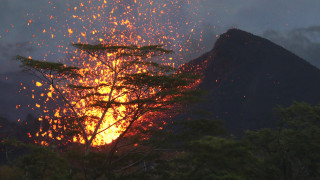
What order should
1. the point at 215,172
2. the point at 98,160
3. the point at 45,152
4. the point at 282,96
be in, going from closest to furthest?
1. the point at 215,172
2. the point at 45,152
3. the point at 98,160
4. the point at 282,96

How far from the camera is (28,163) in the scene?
1248 cm

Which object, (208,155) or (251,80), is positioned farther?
(251,80)

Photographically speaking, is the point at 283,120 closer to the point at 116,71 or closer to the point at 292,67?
the point at 116,71

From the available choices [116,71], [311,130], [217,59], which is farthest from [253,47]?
[311,130]

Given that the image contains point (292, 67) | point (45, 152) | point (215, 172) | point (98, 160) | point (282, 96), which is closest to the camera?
point (215, 172)

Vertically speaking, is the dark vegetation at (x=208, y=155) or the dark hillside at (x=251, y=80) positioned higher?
the dark hillside at (x=251, y=80)

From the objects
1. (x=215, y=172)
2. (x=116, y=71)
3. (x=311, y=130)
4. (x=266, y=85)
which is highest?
(x=266, y=85)

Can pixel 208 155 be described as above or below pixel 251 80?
below

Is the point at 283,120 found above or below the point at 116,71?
below

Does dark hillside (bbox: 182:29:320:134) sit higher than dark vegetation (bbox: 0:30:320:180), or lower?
higher

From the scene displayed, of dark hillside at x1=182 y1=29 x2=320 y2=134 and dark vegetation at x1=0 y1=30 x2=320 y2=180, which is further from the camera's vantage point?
dark hillside at x1=182 y1=29 x2=320 y2=134

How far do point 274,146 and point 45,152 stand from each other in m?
8.53

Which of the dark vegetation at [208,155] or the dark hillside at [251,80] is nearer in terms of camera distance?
the dark vegetation at [208,155]

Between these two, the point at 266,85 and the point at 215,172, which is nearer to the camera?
the point at 215,172
